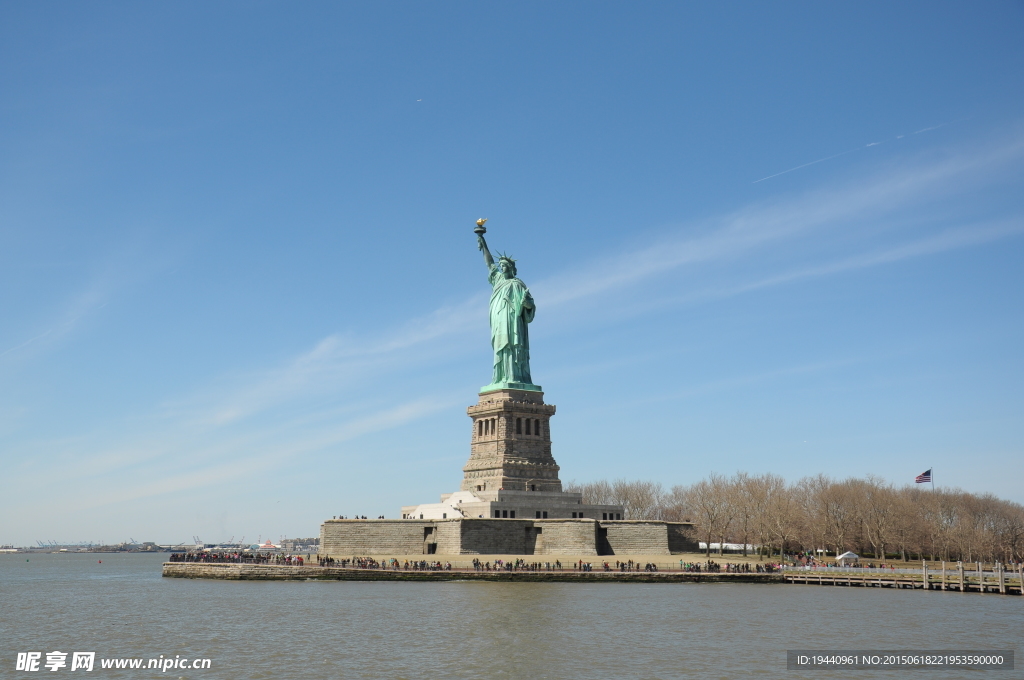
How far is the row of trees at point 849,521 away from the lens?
8175 centimetres

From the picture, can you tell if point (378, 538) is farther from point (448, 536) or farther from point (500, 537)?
point (500, 537)

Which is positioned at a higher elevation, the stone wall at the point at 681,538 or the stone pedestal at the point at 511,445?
the stone pedestal at the point at 511,445

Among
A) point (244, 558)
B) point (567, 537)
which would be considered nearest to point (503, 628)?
point (567, 537)

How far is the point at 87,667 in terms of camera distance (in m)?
30.2

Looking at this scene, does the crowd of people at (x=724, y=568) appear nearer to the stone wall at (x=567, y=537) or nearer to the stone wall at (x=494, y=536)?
the stone wall at (x=567, y=537)

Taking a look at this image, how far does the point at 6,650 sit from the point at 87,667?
19.3 ft

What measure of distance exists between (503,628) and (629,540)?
3216cm

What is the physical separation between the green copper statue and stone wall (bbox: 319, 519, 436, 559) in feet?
45.8

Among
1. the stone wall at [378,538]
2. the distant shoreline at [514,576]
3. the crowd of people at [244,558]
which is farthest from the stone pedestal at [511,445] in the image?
the crowd of people at [244,558]

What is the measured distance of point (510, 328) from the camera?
261ft

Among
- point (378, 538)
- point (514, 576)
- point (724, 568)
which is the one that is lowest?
point (514, 576)

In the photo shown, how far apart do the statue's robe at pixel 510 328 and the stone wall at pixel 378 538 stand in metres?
15.0

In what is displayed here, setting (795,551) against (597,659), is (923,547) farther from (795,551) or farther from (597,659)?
(597,659)

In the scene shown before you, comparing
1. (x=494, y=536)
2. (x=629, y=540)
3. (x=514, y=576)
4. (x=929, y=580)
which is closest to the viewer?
(x=929, y=580)
